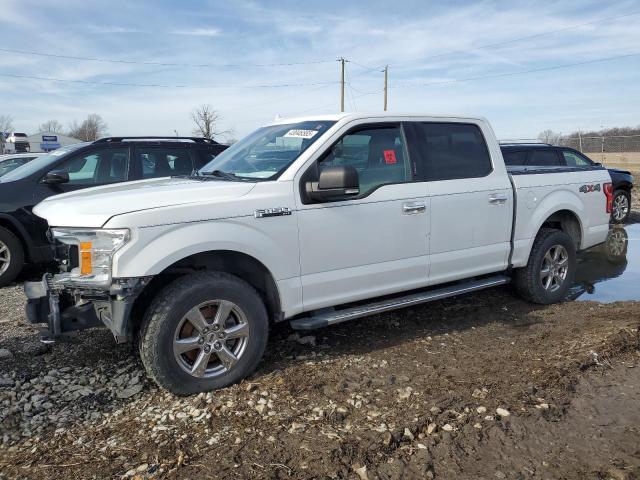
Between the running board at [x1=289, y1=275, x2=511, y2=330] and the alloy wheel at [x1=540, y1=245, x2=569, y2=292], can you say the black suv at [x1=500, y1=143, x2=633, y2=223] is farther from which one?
the running board at [x1=289, y1=275, x2=511, y2=330]

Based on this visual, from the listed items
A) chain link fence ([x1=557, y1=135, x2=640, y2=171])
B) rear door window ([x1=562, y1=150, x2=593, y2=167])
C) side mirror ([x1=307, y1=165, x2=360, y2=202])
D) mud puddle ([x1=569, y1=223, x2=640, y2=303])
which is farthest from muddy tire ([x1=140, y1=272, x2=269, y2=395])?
chain link fence ([x1=557, y1=135, x2=640, y2=171])

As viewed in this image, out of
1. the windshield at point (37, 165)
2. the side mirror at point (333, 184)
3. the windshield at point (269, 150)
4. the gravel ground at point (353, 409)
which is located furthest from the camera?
the windshield at point (37, 165)

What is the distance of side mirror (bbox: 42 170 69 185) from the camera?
6.64 metres

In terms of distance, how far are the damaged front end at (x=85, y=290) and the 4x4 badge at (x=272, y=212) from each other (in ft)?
2.83

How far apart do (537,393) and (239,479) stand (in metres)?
2.09

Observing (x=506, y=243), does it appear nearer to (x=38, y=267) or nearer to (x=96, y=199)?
(x=96, y=199)

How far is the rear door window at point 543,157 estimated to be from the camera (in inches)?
429

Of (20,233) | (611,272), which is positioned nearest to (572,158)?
(611,272)

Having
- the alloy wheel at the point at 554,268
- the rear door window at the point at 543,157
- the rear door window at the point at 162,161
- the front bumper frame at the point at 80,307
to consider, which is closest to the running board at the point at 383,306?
the alloy wheel at the point at 554,268

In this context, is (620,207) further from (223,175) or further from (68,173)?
(68,173)

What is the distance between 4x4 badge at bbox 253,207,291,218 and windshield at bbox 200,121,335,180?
296 mm

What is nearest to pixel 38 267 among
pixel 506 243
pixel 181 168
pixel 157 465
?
pixel 181 168

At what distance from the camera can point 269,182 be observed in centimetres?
390

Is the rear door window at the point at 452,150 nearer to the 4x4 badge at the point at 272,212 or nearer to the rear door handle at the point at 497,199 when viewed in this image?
the rear door handle at the point at 497,199
